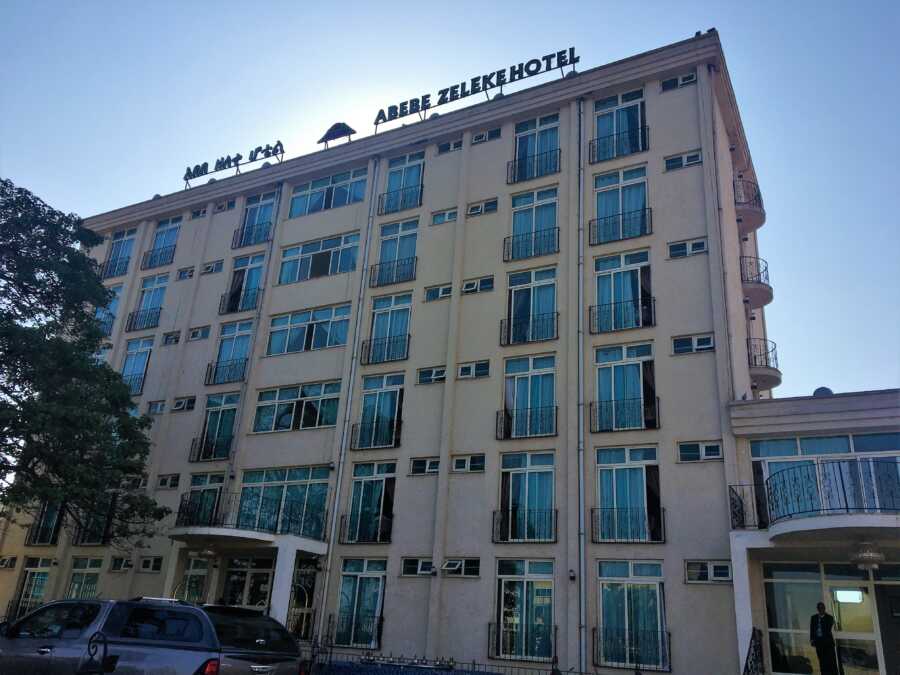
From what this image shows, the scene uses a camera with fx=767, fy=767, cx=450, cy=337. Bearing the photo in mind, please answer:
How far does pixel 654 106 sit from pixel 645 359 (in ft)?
28.7

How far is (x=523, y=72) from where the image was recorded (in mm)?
28062

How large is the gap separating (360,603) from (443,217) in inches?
524

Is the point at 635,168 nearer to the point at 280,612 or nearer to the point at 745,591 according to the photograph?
the point at 745,591

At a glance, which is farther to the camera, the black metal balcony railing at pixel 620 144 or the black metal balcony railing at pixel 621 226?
the black metal balcony railing at pixel 620 144

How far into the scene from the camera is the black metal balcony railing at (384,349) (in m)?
26.0

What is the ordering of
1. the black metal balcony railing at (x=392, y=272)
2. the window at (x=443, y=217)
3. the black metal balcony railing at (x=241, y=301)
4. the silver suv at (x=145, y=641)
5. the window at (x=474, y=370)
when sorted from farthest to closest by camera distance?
the black metal balcony railing at (x=241, y=301)
the window at (x=443, y=217)
the black metal balcony railing at (x=392, y=272)
the window at (x=474, y=370)
the silver suv at (x=145, y=641)

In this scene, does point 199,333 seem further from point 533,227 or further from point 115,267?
point 533,227

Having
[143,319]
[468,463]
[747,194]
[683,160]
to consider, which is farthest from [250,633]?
[143,319]

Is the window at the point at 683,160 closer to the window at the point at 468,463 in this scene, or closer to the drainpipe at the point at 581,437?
the drainpipe at the point at 581,437

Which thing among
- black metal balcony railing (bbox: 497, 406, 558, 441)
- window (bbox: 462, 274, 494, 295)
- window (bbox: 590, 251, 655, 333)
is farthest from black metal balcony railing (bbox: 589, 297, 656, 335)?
window (bbox: 462, 274, 494, 295)

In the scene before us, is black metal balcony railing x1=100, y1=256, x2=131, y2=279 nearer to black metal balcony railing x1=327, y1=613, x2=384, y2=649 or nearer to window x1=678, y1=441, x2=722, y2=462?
black metal balcony railing x1=327, y1=613, x2=384, y2=649

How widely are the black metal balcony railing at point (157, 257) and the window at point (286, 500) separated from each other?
11866 millimetres

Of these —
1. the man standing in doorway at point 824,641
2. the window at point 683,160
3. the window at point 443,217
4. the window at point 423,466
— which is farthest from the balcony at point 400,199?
the man standing in doorway at point 824,641

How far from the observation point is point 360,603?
23062 mm
